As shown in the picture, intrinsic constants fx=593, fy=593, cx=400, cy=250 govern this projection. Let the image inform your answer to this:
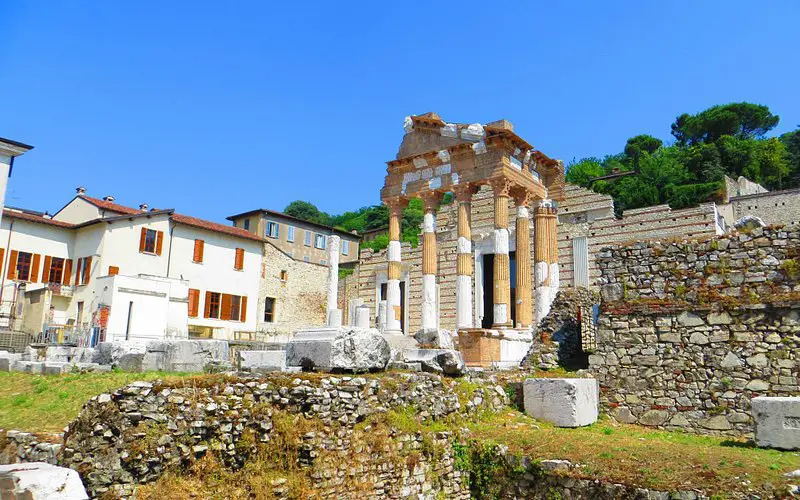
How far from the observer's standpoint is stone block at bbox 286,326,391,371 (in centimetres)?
799

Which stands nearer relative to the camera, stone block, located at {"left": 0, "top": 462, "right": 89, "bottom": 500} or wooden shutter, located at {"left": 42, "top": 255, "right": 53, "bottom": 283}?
stone block, located at {"left": 0, "top": 462, "right": 89, "bottom": 500}

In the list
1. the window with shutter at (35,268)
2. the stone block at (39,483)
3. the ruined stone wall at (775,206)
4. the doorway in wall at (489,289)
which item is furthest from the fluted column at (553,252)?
the window with shutter at (35,268)

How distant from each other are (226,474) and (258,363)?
3.93 m

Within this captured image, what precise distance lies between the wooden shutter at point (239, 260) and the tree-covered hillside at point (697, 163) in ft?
48.9

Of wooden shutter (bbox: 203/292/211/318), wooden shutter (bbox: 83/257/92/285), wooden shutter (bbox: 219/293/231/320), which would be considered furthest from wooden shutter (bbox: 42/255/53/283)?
wooden shutter (bbox: 219/293/231/320)

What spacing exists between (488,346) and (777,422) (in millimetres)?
11261

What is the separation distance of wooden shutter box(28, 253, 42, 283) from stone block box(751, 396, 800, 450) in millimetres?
32102

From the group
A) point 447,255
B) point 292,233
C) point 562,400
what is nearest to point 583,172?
point 447,255

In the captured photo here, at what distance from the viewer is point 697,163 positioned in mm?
42656

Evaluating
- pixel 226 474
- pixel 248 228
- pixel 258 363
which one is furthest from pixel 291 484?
pixel 248 228

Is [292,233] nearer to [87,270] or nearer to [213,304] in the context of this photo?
[213,304]

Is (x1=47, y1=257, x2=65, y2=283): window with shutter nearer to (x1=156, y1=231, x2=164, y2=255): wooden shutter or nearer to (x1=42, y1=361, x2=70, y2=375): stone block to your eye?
(x1=156, y1=231, x2=164, y2=255): wooden shutter

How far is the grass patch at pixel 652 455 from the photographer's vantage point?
613 cm

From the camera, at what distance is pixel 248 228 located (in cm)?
4584
